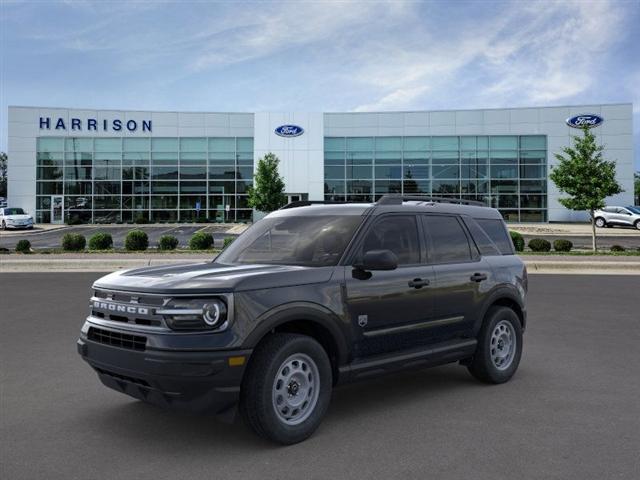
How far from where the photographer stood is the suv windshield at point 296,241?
4996 millimetres

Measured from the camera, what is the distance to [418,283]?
5.28 metres

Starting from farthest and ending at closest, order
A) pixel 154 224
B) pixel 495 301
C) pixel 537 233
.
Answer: pixel 154 224, pixel 537 233, pixel 495 301

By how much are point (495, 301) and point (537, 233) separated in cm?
3490

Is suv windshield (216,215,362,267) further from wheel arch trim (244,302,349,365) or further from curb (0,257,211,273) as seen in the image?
curb (0,257,211,273)

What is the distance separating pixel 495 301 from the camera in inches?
243

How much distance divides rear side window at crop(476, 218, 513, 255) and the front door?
4.11 ft

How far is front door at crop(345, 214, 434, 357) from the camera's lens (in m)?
4.78

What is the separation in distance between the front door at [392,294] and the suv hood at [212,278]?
360mm

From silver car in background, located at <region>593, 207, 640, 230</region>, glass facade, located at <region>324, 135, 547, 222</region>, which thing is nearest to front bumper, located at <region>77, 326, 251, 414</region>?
silver car in background, located at <region>593, 207, 640, 230</region>

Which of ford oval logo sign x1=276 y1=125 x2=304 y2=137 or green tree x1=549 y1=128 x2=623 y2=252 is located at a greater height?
ford oval logo sign x1=276 y1=125 x2=304 y2=137

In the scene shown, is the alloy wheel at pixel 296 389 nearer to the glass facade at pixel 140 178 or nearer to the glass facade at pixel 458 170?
the glass facade at pixel 458 170

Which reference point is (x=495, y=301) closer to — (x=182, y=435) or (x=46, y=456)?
(x=182, y=435)

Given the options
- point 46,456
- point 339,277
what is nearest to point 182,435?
point 46,456

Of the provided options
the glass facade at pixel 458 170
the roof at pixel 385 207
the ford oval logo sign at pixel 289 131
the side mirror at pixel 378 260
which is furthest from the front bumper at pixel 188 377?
the ford oval logo sign at pixel 289 131
